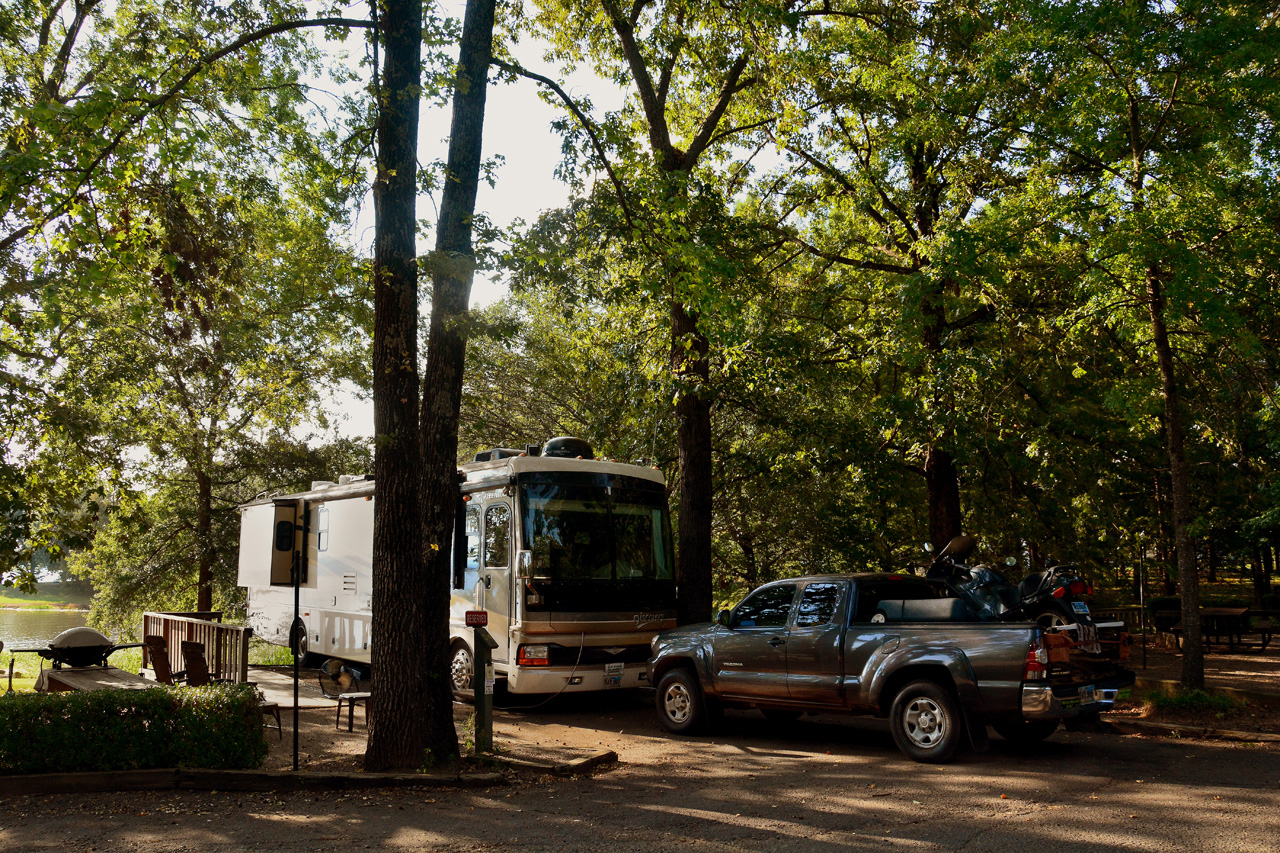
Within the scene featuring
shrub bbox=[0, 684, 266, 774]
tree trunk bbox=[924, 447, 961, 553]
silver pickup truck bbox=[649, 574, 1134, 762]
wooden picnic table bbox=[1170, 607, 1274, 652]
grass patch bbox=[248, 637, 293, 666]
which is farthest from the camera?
grass patch bbox=[248, 637, 293, 666]

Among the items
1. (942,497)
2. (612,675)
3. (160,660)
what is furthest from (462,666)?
(942,497)

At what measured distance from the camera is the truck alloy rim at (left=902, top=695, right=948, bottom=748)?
29.0 ft

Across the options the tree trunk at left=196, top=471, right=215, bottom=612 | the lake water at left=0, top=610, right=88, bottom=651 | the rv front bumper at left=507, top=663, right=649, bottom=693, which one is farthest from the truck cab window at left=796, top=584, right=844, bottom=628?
the lake water at left=0, top=610, right=88, bottom=651

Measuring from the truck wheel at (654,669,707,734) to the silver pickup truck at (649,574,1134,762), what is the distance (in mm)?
14

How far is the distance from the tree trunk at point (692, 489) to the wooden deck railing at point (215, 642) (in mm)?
6487

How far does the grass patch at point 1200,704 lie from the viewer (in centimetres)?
1110

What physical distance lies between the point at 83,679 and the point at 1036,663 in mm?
10741

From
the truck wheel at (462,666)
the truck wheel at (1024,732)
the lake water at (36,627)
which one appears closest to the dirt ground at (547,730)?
the truck wheel at (462,666)

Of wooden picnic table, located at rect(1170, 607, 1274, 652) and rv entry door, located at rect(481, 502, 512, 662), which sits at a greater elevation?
rv entry door, located at rect(481, 502, 512, 662)

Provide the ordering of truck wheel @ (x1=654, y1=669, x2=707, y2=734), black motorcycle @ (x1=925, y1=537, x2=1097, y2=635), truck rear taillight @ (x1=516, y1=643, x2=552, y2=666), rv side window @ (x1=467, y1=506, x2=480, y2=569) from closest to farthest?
1. black motorcycle @ (x1=925, y1=537, x2=1097, y2=635)
2. truck wheel @ (x1=654, y1=669, x2=707, y2=734)
3. truck rear taillight @ (x1=516, y1=643, x2=552, y2=666)
4. rv side window @ (x1=467, y1=506, x2=480, y2=569)

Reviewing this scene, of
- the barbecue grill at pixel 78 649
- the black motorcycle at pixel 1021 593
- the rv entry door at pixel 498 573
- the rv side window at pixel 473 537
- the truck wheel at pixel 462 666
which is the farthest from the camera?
the rv side window at pixel 473 537

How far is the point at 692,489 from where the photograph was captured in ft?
49.7

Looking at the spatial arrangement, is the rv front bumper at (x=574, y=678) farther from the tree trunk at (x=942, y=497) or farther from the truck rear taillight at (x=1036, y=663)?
the tree trunk at (x=942, y=497)

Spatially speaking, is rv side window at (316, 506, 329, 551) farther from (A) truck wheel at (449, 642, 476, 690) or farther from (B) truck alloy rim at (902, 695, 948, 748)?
(B) truck alloy rim at (902, 695, 948, 748)
